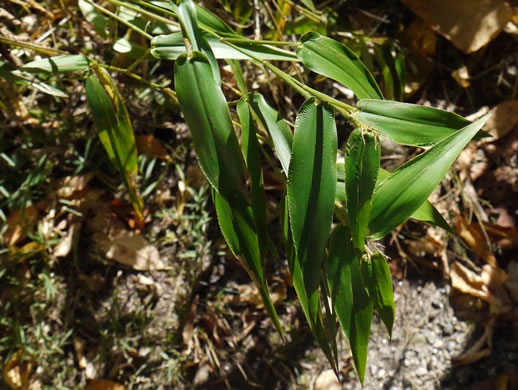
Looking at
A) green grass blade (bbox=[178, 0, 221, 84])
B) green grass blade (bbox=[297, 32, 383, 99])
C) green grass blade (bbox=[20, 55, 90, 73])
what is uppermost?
green grass blade (bbox=[297, 32, 383, 99])

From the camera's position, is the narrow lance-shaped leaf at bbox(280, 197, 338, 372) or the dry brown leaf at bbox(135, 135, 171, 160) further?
the dry brown leaf at bbox(135, 135, 171, 160)

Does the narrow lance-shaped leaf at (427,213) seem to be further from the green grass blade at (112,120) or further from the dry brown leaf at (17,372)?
the dry brown leaf at (17,372)

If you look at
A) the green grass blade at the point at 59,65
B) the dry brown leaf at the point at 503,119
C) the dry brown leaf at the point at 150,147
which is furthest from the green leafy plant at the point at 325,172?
the dry brown leaf at the point at 503,119

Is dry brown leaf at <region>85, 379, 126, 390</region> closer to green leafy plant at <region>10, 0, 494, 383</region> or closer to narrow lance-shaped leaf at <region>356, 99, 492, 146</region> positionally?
green leafy plant at <region>10, 0, 494, 383</region>

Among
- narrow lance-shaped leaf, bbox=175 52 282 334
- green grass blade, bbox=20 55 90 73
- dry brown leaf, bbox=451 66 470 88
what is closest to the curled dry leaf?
dry brown leaf, bbox=451 66 470 88

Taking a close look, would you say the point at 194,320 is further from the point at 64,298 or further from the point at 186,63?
the point at 186,63

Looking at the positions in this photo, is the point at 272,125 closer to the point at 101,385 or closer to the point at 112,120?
the point at 112,120
